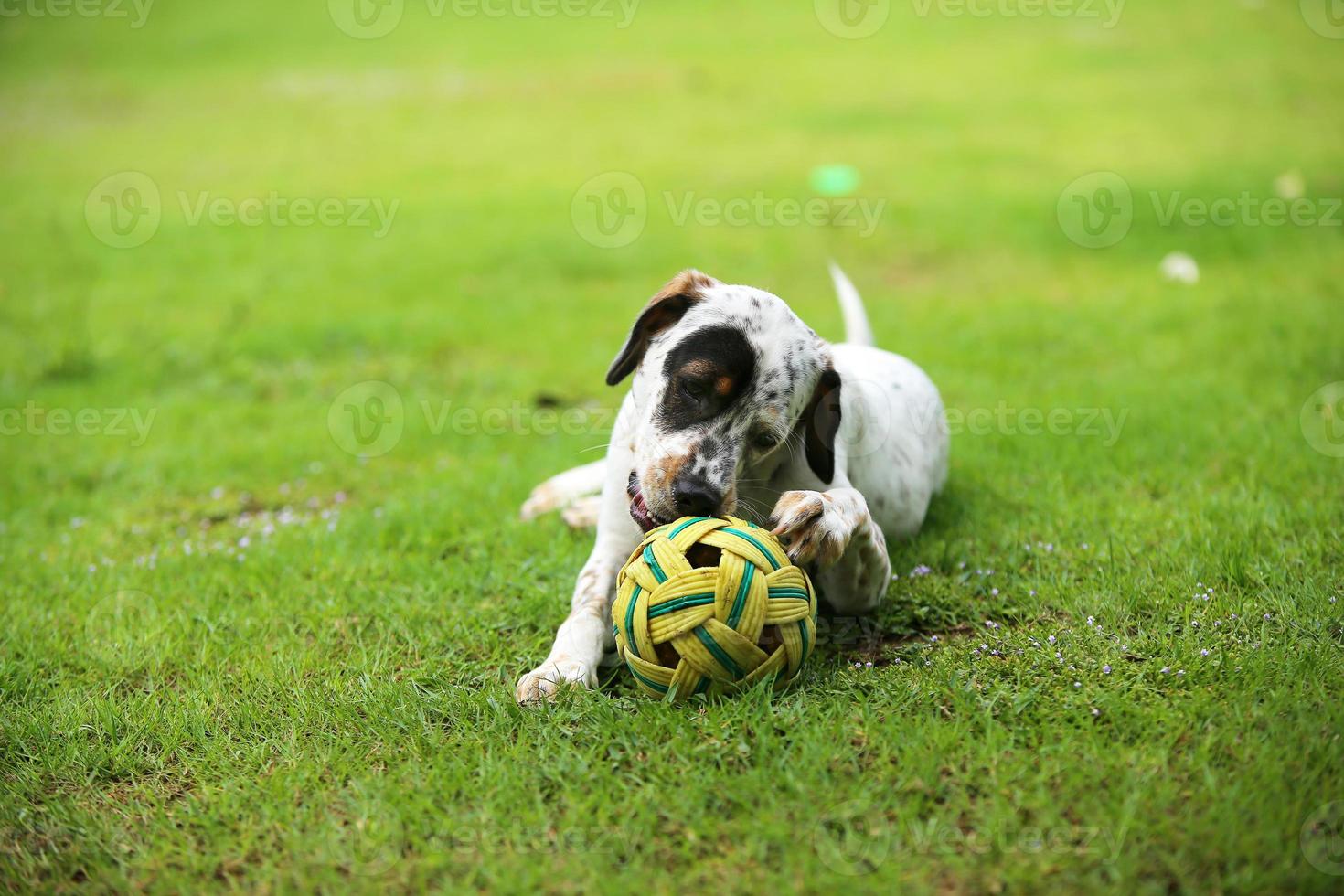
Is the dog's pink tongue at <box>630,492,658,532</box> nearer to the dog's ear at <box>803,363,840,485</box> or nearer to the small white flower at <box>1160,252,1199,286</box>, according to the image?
the dog's ear at <box>803,363,840,485</box>

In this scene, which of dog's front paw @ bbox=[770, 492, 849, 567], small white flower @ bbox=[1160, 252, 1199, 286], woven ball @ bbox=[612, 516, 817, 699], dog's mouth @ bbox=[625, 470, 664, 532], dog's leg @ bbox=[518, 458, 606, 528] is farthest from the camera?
small white flower @ bbox=[1160, 252, 1199, 286]

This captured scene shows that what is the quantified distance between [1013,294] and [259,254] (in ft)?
24.6

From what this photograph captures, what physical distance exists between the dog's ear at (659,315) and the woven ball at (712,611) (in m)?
0.83

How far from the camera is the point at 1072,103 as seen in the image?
17.1 metres

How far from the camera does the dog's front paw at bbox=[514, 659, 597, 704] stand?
3469mm

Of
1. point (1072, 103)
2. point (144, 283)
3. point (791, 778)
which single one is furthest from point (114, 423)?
point (1072, 103)

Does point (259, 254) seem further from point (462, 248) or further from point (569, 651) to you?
point (569, 651)

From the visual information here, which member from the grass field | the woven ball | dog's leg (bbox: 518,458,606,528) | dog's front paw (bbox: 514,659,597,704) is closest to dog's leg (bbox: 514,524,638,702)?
dog's front paw (bbox: 514,659,597,704)

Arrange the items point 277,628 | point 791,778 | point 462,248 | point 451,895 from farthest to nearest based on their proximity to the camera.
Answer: point 462,248 < point 277,628 < point 791,778 < point 451,895

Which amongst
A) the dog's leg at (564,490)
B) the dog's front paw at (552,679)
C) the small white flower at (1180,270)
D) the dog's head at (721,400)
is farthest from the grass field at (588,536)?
the dog's head at (721,400)

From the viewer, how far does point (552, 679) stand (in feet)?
11.5

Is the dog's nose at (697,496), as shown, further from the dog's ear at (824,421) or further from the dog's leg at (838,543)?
the dog's ear at (824,421)

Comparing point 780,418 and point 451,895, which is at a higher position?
point 780,418

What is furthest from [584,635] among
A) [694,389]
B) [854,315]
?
[854,315]
